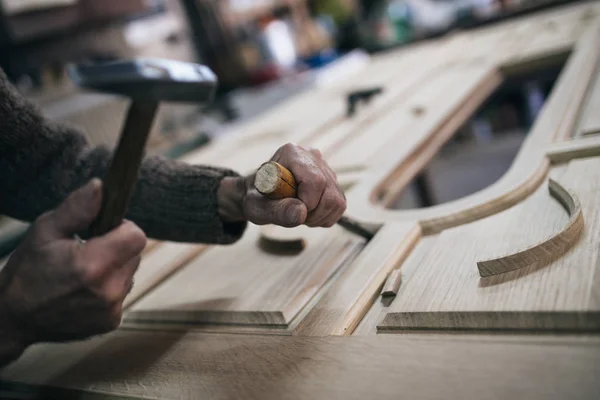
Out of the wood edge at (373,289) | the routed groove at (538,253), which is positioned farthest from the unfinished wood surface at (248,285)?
the routed groove at (538,253)

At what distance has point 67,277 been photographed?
780 millimetres

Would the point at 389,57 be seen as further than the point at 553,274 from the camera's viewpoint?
Yes

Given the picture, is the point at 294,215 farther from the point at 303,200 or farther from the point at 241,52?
the point at 241,52

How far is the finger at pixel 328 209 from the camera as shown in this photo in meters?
0.93

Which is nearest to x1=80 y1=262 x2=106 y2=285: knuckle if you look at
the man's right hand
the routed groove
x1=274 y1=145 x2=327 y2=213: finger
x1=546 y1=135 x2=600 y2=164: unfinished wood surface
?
the man's right hand

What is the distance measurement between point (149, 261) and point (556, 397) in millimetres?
1098

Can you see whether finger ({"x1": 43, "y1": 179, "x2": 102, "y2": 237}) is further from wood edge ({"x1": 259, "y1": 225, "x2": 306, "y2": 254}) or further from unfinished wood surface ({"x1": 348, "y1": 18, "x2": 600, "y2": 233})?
unfinished wood surface ({"x1": 348, "y1": 18, "x2": 600, "y2": 233})

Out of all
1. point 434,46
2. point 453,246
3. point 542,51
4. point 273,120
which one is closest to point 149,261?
point 453,246

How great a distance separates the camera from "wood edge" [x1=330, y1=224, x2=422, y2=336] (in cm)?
81

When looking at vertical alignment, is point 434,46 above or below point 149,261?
above

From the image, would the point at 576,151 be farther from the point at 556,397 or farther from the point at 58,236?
the point at 58,236

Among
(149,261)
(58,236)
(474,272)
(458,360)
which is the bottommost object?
(149,261)

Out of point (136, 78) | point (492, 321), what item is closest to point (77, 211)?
point (136, 78)

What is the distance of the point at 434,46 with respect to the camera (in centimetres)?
347
